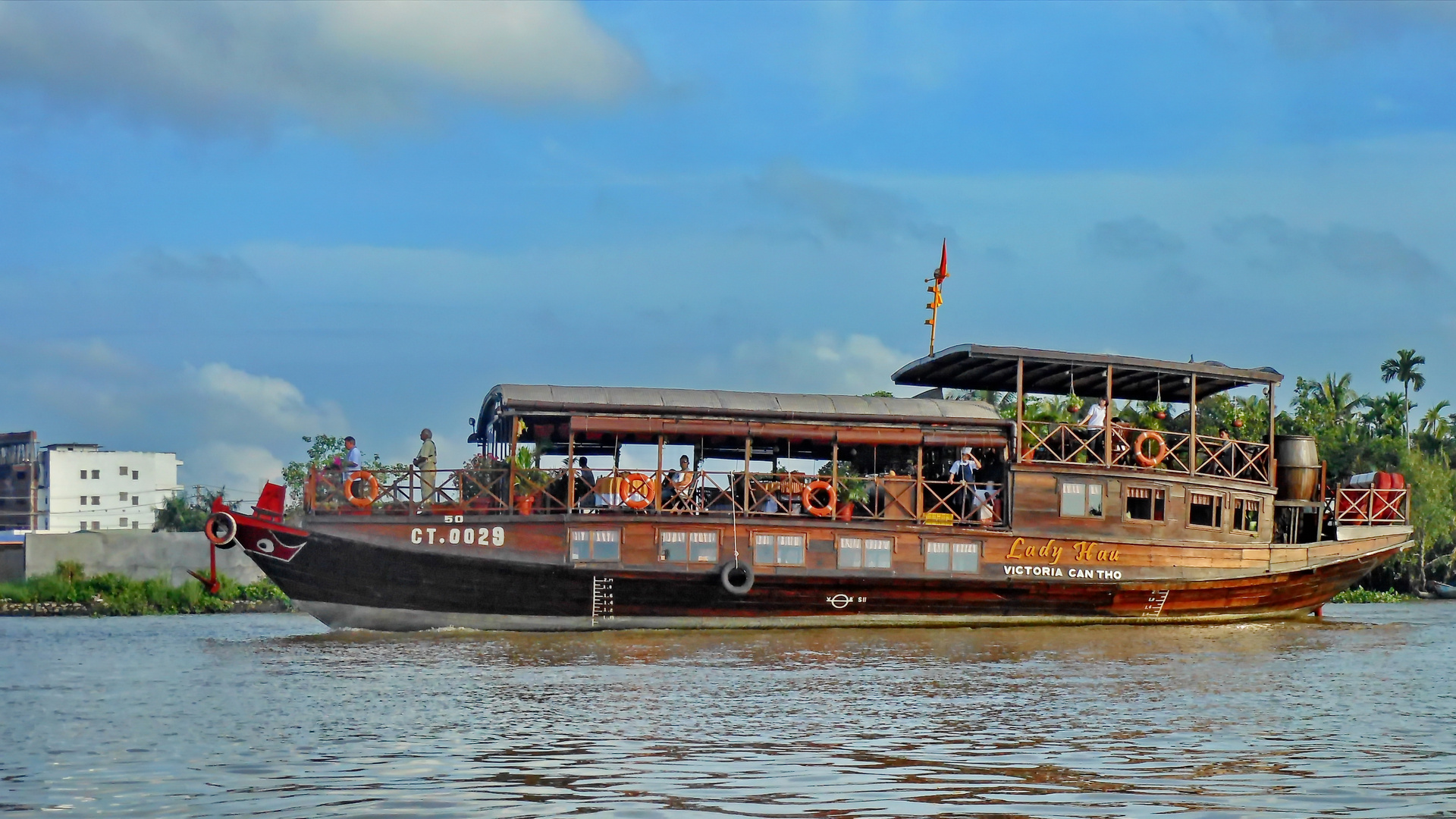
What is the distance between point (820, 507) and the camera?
924 inches

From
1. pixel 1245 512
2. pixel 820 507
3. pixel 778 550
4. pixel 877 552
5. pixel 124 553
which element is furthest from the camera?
pixel 124 553

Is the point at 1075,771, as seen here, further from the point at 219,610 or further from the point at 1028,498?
the point at 219,610

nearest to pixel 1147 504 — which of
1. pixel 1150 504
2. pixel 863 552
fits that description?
pixel 1150 504

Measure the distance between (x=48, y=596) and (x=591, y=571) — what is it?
17661 millimetres

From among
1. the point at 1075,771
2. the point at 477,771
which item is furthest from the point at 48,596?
the point at 1075,771

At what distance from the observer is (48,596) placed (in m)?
33.5

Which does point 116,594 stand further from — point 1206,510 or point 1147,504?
point 1206,510

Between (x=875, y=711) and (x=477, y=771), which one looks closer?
(x=477, y=771)

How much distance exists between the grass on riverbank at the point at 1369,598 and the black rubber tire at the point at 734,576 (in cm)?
2325

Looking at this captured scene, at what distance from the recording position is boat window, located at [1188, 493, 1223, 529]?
2478 centimetres

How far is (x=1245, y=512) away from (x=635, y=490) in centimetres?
1068

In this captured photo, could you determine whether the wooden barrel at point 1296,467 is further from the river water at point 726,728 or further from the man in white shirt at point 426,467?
the man in white shirt at point 426,467

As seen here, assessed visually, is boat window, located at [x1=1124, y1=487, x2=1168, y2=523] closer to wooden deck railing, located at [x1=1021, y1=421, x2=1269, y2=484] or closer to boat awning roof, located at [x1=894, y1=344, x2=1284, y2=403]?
wooden deck railing, located at [x1=1021, y1=421, x2=1269, y2=484]

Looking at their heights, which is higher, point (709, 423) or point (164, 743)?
point (709, 423)
